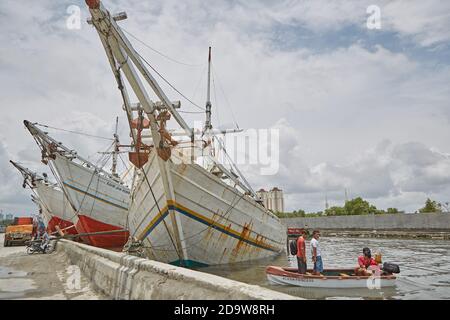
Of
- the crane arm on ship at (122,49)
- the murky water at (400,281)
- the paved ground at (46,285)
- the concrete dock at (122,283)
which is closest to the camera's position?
the concrete dock at (122,283)

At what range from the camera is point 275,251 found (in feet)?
71.1

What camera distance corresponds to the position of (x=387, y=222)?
46.0 m

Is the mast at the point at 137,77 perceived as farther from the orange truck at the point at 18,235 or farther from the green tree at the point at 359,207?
the green tree at the point at 359,207

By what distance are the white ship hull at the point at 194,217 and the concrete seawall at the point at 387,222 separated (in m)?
31.9

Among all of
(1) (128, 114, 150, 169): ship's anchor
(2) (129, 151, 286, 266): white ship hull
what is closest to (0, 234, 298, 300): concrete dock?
(2) (129, 151, 286, 266): white ship hull

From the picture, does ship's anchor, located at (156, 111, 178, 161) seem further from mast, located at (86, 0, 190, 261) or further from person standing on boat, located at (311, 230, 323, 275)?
person standing on boat, located at (311, 230, 323, 275)

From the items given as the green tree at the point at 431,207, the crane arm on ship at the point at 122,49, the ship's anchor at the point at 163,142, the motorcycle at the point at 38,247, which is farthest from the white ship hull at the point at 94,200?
the green tree at the point at 431,207

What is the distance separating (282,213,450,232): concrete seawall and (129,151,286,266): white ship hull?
31910 millimetres

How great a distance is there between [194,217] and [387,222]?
40.4 m

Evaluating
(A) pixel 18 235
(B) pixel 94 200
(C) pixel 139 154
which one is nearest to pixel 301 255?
(C) pixel 139 154

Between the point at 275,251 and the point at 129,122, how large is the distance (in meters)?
13.4

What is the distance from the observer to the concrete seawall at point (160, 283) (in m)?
3.96

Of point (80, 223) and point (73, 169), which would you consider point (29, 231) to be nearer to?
point (80, 223)
